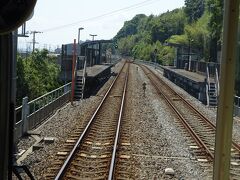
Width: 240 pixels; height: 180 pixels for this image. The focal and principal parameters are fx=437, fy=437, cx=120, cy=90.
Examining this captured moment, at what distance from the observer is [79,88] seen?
24.5 m

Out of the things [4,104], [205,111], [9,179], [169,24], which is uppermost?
[169,24]

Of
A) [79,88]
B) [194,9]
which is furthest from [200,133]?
[194,9]

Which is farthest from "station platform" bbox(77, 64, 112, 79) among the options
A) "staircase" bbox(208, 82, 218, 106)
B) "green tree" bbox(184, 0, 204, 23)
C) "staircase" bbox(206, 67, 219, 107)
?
"green tree" bbox(184, 0, 204, 23)

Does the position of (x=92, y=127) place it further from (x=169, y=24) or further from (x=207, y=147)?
(x=169, y=24)

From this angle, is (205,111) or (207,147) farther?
(205,111)

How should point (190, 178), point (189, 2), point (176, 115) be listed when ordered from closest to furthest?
point (190, 178) < point (176, 115) < point (189, 2)

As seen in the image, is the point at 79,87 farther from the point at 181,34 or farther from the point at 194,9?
the point at 181,34

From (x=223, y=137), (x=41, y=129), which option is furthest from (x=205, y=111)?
(x=223, y=137)

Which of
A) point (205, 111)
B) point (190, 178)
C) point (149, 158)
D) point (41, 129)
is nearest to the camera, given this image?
point (190, 178)

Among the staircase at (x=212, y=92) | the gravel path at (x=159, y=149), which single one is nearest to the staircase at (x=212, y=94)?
the staircase at (x=212, y=92)

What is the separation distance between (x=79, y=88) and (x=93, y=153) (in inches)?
565

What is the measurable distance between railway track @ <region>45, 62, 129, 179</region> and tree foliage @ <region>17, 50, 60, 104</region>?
40.7ft

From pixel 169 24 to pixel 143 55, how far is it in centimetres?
1186

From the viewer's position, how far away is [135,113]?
59.6 ft
